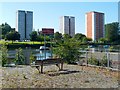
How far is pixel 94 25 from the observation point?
124 metres

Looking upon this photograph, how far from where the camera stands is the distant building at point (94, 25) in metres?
123

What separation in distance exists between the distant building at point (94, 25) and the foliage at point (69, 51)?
106m

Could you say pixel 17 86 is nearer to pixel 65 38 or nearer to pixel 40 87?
pixel 40 87

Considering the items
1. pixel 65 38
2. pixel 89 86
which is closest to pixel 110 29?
pixel 65 38

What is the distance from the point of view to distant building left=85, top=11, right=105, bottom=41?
123300 mm

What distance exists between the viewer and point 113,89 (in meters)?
7.93

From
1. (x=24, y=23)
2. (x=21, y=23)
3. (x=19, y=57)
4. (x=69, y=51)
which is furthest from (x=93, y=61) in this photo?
(x=21, y=23)

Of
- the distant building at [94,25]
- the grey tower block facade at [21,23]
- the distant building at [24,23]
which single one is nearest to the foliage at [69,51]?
the distant building at [24,23]

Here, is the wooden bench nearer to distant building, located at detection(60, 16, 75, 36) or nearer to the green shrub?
the green shrub

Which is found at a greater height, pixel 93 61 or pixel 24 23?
pixel 24 23

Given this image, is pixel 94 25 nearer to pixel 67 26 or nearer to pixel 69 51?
pixel 67 26

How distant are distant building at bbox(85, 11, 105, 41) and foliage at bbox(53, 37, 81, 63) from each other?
349 ft

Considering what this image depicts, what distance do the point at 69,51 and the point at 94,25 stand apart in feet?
360

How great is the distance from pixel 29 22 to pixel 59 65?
88064mm
